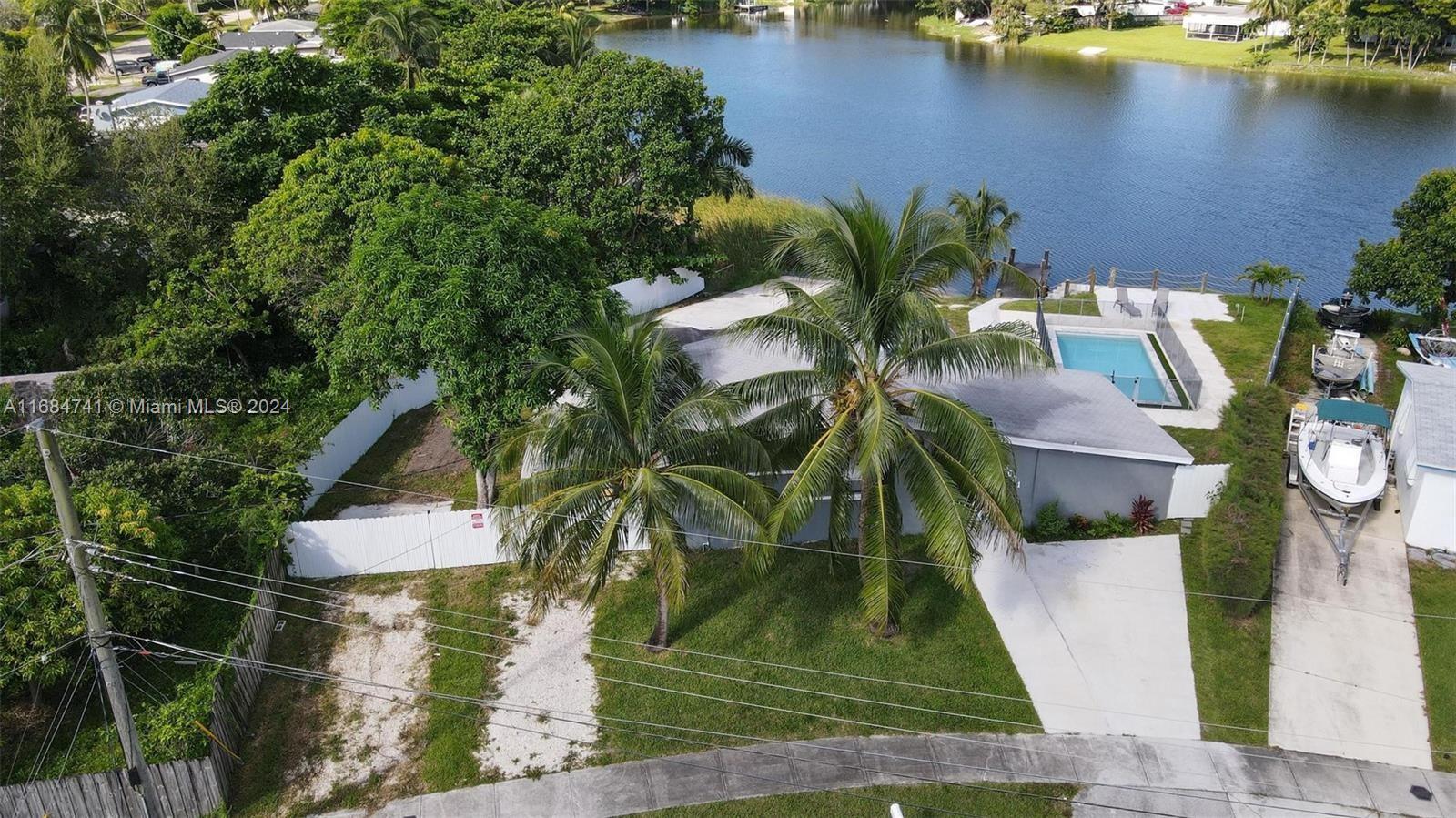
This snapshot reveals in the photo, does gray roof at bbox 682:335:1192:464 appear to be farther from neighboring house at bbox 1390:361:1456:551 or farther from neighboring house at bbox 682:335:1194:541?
neighboring house at bbox 1390:361:1456:551

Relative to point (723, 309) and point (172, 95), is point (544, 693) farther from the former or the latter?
point (172, 95)

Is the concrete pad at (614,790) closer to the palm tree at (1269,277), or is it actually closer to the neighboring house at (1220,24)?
the palm tree at (1269,277)

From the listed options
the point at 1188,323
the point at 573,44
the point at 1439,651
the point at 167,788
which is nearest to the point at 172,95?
the point at 573,44

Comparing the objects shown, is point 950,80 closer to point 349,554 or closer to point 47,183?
point 47,183

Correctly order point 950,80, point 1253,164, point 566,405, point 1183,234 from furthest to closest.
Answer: point 950,80, point 1253,164, point 1183,234, point 566,405

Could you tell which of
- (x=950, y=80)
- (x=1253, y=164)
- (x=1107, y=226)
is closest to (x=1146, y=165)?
(x=1253, y=164)

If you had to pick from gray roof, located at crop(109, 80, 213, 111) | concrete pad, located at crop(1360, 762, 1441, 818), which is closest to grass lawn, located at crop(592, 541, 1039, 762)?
concrete pad, located at crop(1360, 762, 1441, 818)

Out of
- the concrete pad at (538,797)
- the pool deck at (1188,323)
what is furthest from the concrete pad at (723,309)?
the concrete pad at (538,797)

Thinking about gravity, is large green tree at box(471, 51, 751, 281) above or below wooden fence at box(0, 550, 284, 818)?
above
